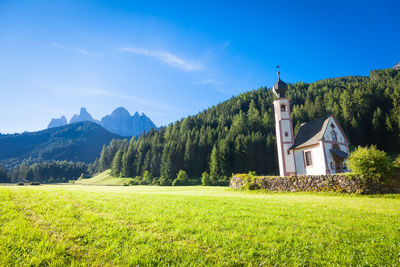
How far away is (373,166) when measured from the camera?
1652 centimetres

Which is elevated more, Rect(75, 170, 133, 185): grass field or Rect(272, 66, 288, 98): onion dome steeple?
Rect(272, 66, 288, 98): onion dome steeple

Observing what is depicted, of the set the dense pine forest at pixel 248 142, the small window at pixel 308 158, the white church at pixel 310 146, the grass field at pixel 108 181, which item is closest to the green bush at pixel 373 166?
the white church at pixel 310 146

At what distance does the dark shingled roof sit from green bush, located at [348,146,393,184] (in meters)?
12.6

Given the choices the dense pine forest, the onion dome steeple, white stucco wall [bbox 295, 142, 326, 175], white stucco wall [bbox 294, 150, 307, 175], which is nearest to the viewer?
white stucco wall [bbox 295, 142, 326, 175]

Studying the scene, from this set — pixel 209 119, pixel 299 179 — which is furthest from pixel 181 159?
pixel 299 179

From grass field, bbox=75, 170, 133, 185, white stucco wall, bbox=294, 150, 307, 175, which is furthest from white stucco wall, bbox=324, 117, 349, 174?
grass field, bbox=75, 170, 133, 185

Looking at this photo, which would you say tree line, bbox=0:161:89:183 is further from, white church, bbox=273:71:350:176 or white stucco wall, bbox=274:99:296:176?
white church, bbox=273:71:350:176

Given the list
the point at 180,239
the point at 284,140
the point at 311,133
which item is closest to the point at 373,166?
the point at 311,133

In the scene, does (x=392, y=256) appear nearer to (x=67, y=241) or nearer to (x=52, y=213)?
(x=67, y=241)

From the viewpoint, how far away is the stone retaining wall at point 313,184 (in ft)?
55.8

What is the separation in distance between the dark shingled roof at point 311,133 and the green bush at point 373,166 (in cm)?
1260

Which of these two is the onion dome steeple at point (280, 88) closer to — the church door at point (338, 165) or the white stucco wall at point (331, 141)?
the white stucco wall at point (331, 141)

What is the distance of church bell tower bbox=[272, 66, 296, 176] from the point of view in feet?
105

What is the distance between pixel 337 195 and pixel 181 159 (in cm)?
5848
